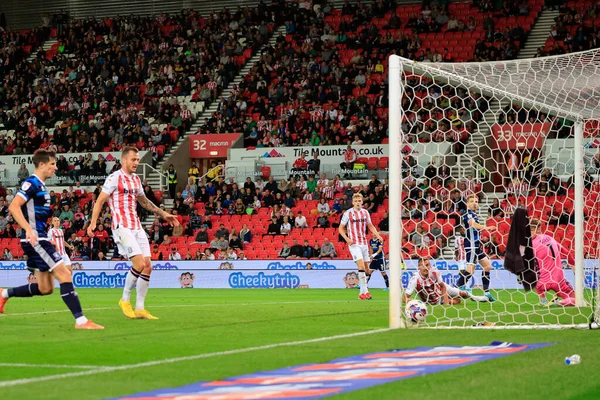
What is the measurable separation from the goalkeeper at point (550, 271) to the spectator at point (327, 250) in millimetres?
12261

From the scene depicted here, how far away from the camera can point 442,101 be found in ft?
81.3

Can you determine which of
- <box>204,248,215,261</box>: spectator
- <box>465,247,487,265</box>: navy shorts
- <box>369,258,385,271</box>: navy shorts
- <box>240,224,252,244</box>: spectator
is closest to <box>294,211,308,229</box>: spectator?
<box>240,224,252,244</box>: spectator

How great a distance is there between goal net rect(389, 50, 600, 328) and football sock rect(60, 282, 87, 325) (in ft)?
11.8

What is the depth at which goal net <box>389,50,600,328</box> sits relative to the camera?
11.7 m

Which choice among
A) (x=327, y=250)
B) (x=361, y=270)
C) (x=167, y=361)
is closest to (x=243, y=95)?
(x=327, y=250)

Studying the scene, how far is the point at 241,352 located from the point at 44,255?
10.7ft

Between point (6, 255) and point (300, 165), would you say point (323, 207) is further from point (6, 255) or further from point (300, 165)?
point (6, 255)

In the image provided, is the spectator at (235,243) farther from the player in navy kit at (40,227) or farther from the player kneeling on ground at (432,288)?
the player in navy kit at (40,227)

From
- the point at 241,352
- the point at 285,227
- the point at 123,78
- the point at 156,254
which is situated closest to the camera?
the point at 241,352

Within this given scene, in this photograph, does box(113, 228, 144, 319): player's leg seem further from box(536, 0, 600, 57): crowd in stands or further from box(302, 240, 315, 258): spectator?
box(536, 0, 600, 57): crowd in stands

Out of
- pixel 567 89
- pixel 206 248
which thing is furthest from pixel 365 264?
pixel 206 248

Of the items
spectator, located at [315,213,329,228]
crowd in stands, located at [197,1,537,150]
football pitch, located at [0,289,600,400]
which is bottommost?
football pitch, located at [0,289,600,400]

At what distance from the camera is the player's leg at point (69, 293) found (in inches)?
420

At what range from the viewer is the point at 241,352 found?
8.51 meters
